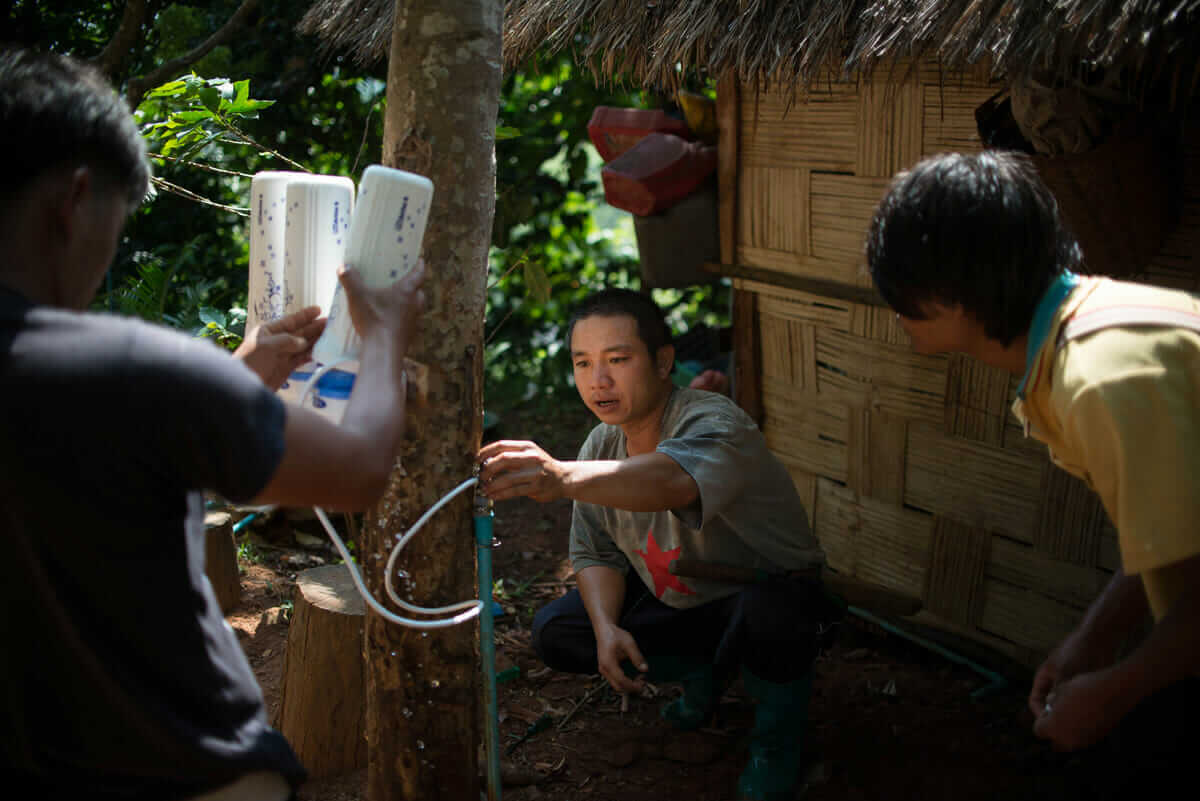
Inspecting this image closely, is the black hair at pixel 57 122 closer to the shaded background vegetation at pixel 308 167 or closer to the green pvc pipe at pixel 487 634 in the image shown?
the green pvc pipe at pixel 487 634

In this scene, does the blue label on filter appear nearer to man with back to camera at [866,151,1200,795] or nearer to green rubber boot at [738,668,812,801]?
man with back to camera at [866,151,1200,795]

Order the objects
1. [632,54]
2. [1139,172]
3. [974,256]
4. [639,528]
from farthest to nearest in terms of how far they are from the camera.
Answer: [632,54]
[639,528]
[1139,172]
[974,256]

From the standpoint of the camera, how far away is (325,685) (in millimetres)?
2955

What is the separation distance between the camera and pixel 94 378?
1.22 meters

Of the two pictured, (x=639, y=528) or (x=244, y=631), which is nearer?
(x=639, y=528)

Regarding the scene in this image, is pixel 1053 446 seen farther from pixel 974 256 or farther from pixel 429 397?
pixel 429 397

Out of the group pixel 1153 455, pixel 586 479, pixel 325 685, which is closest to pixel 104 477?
pixel 586 479

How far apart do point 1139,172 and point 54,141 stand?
2.56 metres

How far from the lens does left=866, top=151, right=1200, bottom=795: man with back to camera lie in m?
1.46

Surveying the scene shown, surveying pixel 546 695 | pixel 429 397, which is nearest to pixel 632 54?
pixel 429 397

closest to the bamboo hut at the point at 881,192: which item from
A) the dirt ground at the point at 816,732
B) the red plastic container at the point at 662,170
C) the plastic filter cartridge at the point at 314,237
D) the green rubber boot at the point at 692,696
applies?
the red plastic container at the point at 662,170

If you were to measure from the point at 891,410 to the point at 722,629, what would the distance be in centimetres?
125

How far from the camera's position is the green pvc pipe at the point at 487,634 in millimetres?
2238

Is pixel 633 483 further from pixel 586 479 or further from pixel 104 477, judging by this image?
pixel 104 477
